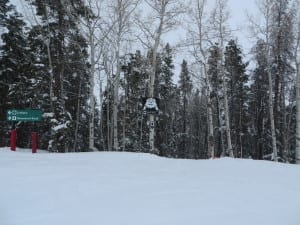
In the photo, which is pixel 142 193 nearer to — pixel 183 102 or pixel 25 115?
pixel 25 115

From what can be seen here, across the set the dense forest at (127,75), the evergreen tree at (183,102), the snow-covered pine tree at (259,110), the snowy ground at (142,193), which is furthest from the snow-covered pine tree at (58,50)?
the evergreen tree at (183,102)

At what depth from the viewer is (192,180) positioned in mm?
9398

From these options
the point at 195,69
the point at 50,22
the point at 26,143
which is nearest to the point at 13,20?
the point at 50,22

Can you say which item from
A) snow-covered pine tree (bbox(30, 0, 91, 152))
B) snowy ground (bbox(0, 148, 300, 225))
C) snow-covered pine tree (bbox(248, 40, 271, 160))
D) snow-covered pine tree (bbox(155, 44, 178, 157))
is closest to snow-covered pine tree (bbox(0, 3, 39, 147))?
snow-covered pine tree (bbox(30, 0, 91, 152))

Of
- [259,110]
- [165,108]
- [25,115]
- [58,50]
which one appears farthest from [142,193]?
[165,108]

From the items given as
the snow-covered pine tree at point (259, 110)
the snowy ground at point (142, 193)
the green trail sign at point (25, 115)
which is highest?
the snow-covered pine tree at point (259, 110)

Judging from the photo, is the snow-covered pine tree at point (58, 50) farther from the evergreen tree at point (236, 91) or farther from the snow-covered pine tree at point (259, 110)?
the snow-covered pine tree at point (259, 110)

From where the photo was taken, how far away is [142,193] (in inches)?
306

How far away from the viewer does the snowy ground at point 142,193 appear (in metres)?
6.19

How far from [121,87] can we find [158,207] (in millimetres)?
38067

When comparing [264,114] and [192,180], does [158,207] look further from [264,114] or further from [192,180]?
[264,114]

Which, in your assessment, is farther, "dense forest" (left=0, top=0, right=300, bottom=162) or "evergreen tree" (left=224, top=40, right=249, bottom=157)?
"evergreen tree" (left=224, top=40, right=249, bottom=157)

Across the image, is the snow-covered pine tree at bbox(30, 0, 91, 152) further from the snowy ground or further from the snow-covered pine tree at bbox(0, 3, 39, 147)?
the snowy ground

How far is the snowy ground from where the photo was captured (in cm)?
619
